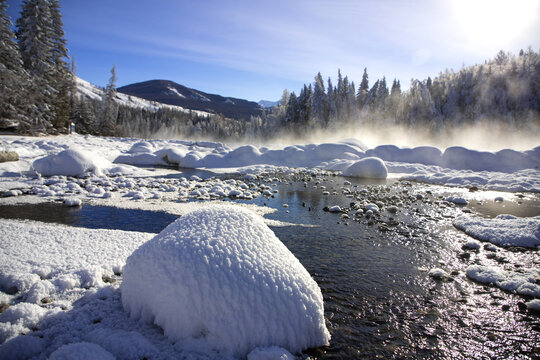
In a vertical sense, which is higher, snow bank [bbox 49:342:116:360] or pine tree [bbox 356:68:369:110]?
pine tree [bbox 356:68:369:110]

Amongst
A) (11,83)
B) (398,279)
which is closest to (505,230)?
(398,279)

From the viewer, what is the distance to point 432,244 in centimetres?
680

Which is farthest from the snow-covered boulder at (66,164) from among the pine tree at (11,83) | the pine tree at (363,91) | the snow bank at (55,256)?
the pine tree at (363,91)

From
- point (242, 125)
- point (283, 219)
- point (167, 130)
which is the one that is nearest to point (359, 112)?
point (242, 125)

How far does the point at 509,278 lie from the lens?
16.1 feet

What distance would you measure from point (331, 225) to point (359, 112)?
51437 mm

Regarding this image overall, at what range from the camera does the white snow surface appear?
1650 cm

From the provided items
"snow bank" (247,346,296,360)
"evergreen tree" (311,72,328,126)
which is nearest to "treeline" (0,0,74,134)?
"snow bank" (247,346,296,360)

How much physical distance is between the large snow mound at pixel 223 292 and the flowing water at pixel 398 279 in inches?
21.5

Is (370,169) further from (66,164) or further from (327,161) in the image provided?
(66,164)

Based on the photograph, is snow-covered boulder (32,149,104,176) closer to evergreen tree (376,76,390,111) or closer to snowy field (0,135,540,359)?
snowy field (0,135,540,359)

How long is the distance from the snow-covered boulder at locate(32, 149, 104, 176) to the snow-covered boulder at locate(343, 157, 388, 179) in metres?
18.2

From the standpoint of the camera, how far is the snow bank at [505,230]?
6.79 m

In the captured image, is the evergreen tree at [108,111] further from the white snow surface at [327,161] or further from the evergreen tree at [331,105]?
the evergreen tree at [331,105]
